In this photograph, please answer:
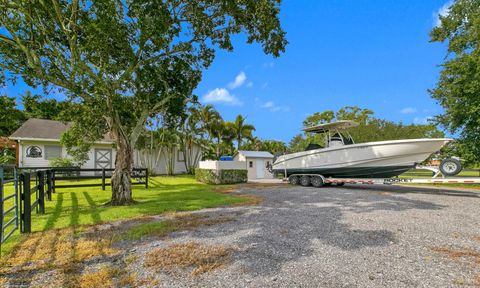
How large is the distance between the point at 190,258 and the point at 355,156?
9.82m

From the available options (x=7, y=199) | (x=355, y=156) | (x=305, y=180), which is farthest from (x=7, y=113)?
(x=355, y=156)

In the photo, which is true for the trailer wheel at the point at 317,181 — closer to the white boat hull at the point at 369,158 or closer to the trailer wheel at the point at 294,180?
the white boat hull at the point at 369,158

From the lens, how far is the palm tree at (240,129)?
27312mm

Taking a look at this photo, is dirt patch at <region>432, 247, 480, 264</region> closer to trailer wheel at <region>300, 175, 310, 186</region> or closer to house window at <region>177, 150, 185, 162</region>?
trailer wheel at <region>300, 175, 310, 186</region>

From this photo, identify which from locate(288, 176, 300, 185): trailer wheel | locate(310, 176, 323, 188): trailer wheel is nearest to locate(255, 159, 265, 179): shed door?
locate(288, 176, 300, 185): trailer wheel

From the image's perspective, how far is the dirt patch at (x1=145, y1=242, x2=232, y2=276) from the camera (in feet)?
10.4

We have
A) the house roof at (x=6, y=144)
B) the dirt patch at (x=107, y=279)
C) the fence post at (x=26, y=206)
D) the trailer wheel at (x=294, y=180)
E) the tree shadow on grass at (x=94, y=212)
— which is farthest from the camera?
the house roof at (x=6, y=144)

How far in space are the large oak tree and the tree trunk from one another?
0.03m

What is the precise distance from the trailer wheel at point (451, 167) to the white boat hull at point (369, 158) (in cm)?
59

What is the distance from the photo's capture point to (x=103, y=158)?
806 inches

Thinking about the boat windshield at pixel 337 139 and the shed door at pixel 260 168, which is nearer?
the boat windshield at pixel 337 139

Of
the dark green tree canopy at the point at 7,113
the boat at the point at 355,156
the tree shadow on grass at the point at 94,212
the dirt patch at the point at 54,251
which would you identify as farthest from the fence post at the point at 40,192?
the boat at the point at 355,156

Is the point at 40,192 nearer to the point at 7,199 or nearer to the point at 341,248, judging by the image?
the point at 7,199

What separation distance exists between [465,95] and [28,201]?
60.7ft
